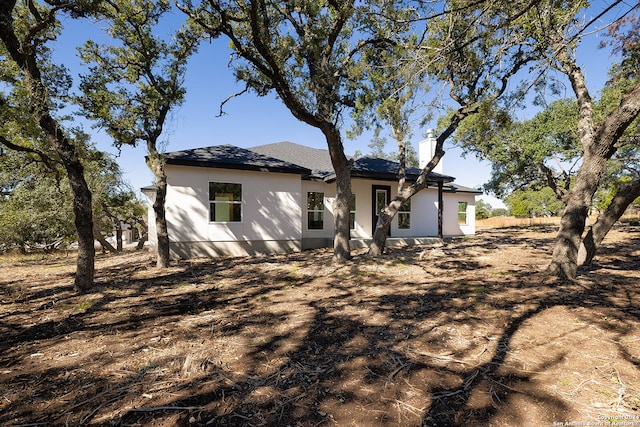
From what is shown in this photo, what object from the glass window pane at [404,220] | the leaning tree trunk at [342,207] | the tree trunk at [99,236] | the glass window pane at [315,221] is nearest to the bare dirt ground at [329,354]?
the leaning tree trunk at [342,207]

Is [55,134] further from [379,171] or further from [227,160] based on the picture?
[379,171]

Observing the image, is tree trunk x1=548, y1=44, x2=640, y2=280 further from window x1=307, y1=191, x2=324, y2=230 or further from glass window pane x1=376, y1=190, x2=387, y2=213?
window x1=307, y1=191, x2=324, y2=230

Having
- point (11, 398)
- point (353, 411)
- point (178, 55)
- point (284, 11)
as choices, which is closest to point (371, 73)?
point (284, 11)

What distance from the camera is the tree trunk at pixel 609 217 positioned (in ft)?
18.2

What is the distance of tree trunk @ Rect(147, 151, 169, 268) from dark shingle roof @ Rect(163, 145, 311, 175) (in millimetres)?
1177

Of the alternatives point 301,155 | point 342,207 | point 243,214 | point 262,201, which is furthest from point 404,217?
point 243,214

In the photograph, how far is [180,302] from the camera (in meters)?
5.11

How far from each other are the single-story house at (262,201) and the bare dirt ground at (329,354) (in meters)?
4.27

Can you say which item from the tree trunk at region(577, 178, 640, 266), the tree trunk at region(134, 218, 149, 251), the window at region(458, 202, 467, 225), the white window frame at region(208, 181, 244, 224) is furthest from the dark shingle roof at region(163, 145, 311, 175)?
the window at region(458, 202, 467, 225)

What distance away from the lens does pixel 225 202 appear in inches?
415

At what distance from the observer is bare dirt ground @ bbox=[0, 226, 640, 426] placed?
2.19 m

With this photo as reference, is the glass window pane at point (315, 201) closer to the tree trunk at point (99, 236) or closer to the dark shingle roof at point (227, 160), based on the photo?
the dark shingle roof at point (227, 160)

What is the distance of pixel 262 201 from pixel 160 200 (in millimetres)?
3674

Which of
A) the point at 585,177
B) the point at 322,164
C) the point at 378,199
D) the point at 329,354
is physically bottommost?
the point at 329,354
